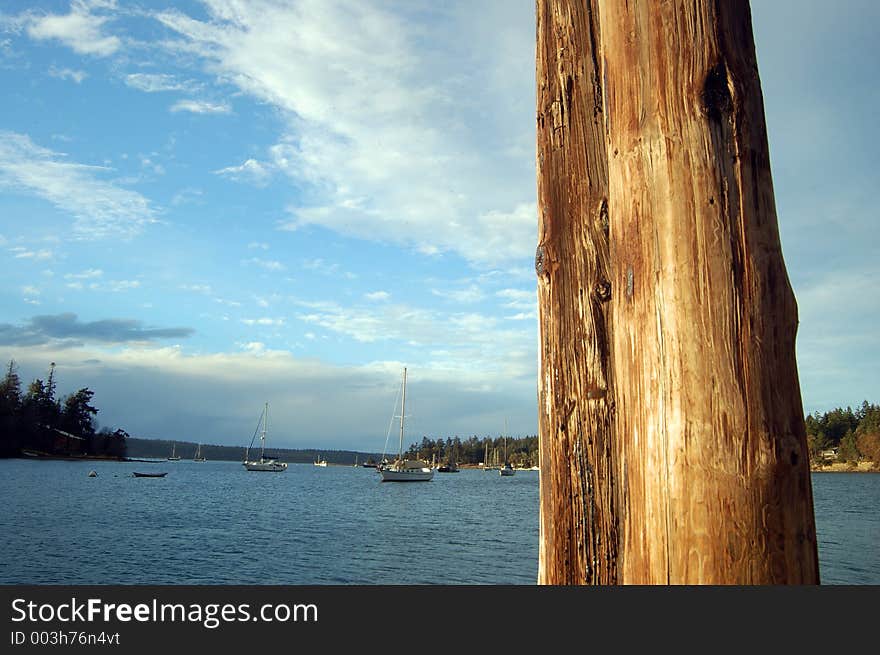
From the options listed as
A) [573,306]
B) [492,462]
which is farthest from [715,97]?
[492,462]

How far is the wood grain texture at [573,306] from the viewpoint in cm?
200

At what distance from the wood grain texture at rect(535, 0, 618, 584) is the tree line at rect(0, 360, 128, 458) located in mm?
113894

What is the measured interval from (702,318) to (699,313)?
13 mm

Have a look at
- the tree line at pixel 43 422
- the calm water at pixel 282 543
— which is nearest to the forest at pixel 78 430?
the tree line at pixel 43 422

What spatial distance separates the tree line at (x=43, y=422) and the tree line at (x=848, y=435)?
124 m

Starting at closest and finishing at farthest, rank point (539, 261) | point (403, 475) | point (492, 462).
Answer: point (539, 261)
point (403, 475)
point (492, 462)

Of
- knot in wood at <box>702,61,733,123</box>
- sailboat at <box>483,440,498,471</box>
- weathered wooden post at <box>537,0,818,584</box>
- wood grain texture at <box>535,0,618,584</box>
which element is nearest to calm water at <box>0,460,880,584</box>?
wood grain texture at <box>535,0,618,584</box>

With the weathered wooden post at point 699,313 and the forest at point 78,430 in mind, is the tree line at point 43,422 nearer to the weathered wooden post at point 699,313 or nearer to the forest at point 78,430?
the forest at point 78,430

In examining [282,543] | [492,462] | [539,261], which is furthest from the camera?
[492,462]

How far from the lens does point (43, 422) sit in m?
106

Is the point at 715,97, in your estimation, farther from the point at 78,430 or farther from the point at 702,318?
the point at 78,430

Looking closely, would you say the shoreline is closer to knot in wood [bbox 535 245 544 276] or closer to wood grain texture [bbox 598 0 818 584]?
knot in wood [bbox 535 245 544 276]

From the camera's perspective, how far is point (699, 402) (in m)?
1.42

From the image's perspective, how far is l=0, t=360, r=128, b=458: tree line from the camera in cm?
9762
